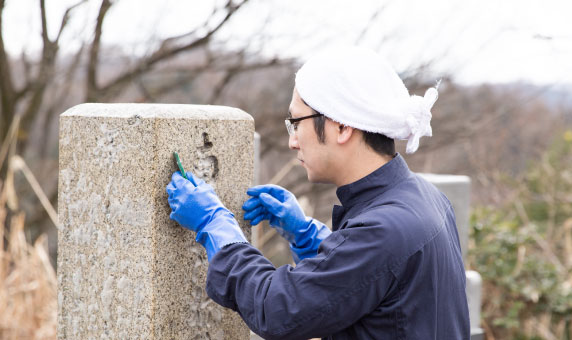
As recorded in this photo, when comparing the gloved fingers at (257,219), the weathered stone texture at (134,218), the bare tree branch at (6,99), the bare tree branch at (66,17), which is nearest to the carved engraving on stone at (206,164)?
the weathered stone texture at (134,218)

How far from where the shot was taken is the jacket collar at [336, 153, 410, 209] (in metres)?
1.77

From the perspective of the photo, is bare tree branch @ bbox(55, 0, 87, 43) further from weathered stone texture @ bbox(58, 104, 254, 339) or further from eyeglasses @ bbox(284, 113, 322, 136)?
eyeglasses @ bbox(284, 113, 322, 136)

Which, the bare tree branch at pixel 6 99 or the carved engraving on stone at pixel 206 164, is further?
the bare tree branch at pixel 6 99

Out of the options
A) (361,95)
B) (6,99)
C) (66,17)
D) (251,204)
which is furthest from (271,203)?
(6,99)

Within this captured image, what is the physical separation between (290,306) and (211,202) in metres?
0.44

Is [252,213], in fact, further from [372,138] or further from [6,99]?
[6,99]

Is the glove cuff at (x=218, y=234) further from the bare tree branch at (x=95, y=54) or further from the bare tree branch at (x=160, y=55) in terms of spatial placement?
the bare tree branch at (x=160, y=55)

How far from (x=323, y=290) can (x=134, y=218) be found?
650mm

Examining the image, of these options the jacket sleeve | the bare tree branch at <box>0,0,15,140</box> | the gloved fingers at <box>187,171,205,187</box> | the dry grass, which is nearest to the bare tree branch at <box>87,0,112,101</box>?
the bare tree branch at <box>0,0,15,140</box>

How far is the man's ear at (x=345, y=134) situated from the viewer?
1781 mm

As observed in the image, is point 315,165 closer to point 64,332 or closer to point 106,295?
point 106,295

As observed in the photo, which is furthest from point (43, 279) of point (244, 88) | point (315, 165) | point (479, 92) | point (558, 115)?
point (558, 115)

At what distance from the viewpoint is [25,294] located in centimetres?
362

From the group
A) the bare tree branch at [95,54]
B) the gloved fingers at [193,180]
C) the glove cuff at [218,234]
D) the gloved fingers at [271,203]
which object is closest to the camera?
the glove cuff at [218,234]
